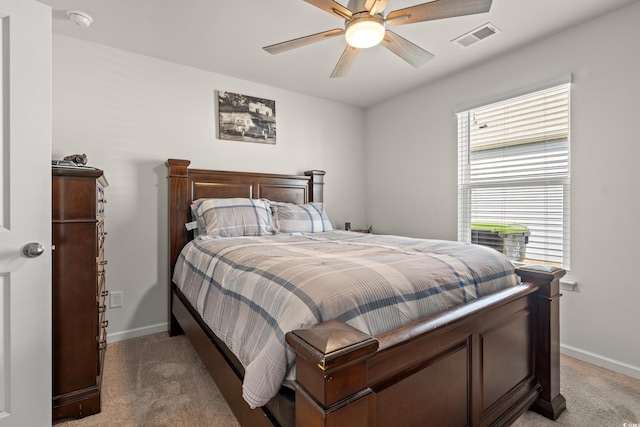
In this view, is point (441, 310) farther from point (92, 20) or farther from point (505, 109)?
point (92, 20)

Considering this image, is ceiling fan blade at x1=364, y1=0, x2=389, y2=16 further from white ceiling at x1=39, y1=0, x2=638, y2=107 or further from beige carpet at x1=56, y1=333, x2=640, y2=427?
beige carpet at x1=56, y1=333, x2=640, y2=427

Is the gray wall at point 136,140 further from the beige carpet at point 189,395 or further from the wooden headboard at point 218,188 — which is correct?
the beige carpet at point 189,395

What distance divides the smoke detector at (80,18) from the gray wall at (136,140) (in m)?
0.36

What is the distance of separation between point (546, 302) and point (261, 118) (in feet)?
9.46

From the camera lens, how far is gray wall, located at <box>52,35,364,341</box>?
248 centimetres

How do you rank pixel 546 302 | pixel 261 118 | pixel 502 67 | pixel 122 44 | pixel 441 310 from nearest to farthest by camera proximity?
pixel 441 310 < pixel 546 302 < pixel 122 44 < pixel 502 67 < pixel 261 118

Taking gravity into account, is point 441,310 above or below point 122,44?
below

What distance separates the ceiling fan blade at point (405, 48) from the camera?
185cm

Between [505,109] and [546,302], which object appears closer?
[546,302]

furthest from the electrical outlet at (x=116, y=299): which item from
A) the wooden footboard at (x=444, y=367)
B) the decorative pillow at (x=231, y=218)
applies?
the wooden footboard at (x=444, y=367)

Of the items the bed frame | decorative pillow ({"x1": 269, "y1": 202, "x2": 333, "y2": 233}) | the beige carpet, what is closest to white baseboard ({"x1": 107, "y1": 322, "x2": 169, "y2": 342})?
the beige carpet

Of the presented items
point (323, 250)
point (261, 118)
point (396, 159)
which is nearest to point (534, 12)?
point (396, 159)

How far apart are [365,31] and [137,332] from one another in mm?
2860

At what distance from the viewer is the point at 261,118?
11.0ft
